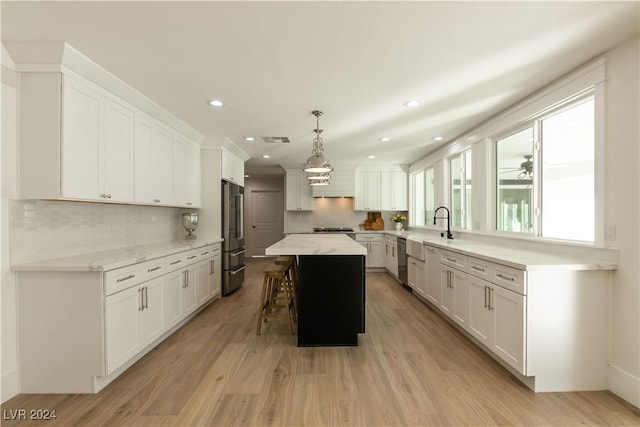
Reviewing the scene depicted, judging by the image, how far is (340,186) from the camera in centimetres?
707

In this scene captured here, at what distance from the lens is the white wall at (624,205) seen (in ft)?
6.75

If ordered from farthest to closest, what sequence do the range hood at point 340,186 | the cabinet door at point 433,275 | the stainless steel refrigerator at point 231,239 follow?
1. the range hood at point 340,186
2. the stainless steel refrigerator at point 231,239
3. the cabinet door at point 433,275

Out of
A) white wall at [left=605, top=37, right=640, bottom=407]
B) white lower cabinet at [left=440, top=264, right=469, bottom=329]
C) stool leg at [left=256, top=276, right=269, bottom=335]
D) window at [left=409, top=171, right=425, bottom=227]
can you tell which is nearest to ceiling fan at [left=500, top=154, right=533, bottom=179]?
white wall at [left=605, top=37, right=640, bottom=407]

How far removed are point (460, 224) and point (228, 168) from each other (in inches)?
153

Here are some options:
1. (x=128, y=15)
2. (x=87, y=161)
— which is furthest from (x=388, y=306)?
(x=128, y=15)

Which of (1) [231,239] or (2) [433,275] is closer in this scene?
(2) [433,275]

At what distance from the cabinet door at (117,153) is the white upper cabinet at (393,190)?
17.5ft

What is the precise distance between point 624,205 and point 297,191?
575 centimetres

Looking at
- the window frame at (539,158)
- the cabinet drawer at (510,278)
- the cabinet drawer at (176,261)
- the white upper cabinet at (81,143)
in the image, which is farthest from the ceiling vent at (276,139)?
the cabinet drawer at (510,278)

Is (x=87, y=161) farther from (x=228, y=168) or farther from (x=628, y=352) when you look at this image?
(x=628, y=352)

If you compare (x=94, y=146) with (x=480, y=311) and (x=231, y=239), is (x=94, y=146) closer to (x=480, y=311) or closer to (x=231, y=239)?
(x=231, y=239)

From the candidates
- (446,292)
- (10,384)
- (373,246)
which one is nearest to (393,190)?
(373,246)

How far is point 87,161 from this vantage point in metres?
2.49

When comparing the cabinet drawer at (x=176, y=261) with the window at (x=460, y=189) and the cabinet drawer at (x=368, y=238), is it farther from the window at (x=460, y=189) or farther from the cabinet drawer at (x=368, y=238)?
the cabinet drawer at (x=368, y=238)
